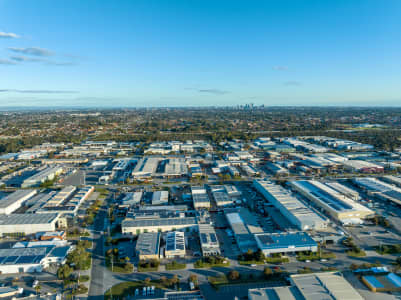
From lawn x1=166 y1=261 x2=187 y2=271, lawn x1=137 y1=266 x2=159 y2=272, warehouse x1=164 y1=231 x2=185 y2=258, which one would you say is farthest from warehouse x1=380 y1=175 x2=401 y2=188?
lawn x1=137 y1=266 x2=159 y2=272

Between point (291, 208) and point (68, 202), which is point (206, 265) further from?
point (68, 202)

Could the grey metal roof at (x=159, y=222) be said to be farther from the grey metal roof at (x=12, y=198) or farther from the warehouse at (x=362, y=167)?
the warehouse at (x=362, y=167)

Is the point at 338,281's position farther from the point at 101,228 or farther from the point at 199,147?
the point at 199,147

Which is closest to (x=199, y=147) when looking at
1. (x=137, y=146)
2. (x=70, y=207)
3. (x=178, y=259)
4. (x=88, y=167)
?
(x=137, y=146)

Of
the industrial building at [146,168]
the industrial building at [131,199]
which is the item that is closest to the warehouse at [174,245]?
the industrial building at [131,199]

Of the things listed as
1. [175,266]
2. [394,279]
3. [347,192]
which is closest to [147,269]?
[175,266]
